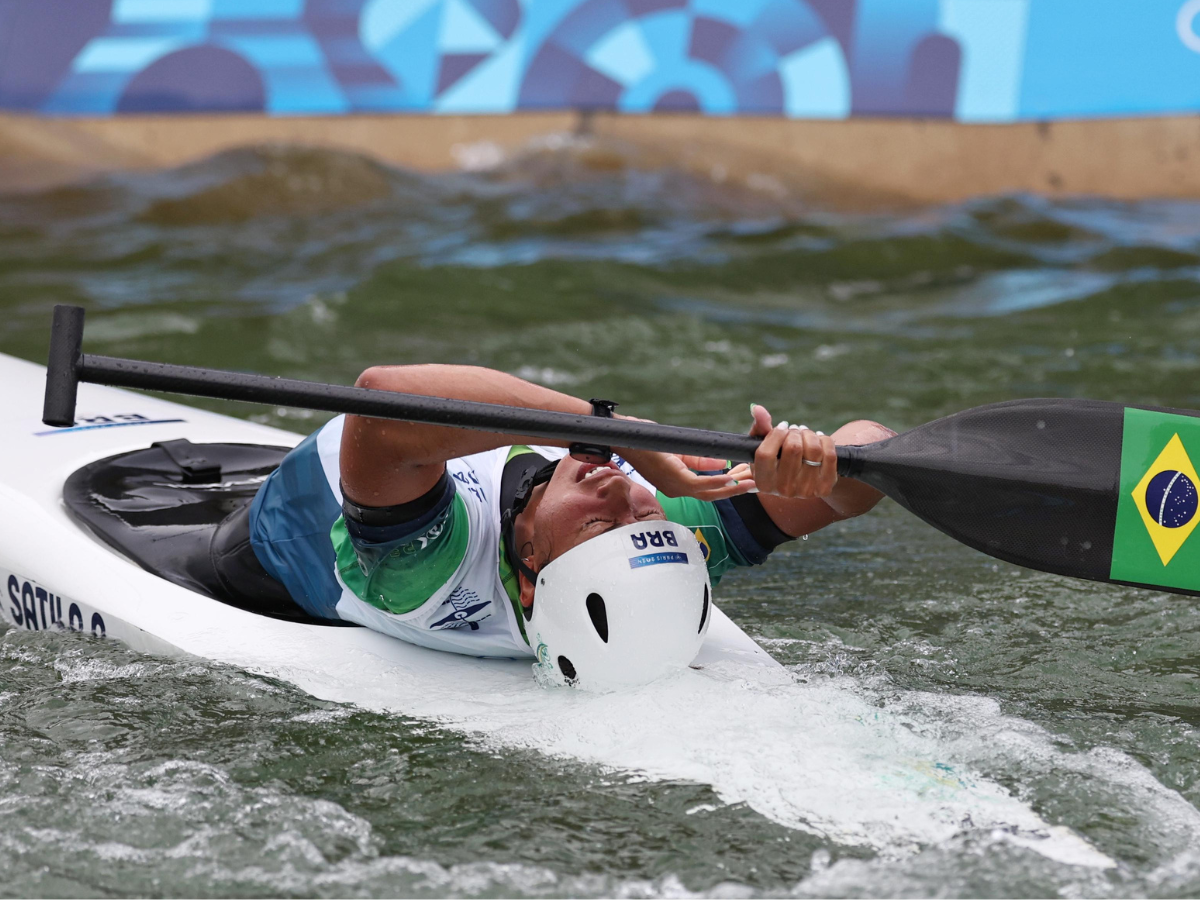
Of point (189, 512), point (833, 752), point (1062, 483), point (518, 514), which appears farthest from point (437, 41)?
point (833, 752)

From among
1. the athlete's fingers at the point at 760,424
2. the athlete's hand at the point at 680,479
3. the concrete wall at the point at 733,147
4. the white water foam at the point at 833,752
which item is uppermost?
the concrete wall at the point at 733,147

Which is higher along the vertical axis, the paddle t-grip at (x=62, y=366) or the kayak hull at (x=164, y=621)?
the paddle t-grip at (x=62, y=366)

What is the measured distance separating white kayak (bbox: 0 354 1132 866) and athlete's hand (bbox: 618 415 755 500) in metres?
0.31

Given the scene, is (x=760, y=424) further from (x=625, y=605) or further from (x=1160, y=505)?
(x=1160, y=505)

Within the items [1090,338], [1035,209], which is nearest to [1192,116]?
[1035,209]

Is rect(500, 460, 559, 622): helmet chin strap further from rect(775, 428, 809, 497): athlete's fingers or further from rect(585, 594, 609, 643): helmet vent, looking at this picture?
rect(775, 428, 809, 497): athlete's fingers

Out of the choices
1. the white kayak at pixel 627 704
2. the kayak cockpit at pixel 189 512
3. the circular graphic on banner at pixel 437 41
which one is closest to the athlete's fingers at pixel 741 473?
the white kayak at pixel 627 704

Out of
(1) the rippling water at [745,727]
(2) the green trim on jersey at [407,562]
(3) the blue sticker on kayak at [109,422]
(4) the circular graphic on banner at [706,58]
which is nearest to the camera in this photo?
(1) the rippling water at [745,727]

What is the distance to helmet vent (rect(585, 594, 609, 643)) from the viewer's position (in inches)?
75.5

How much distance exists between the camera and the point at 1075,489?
6.89ft

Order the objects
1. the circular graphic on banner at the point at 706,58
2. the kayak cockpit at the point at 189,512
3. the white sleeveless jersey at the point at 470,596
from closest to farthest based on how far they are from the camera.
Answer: the white sleeveless jersey at the point at 470,596, the kayak cockpit at the point at 189,512, the circular graphic on banner at the point at 706,58

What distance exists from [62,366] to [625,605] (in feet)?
2.88

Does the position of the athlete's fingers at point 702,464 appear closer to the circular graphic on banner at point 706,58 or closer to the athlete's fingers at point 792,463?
the athlete's fingers at point 792,463

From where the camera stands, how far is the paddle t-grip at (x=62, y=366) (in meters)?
1.75
